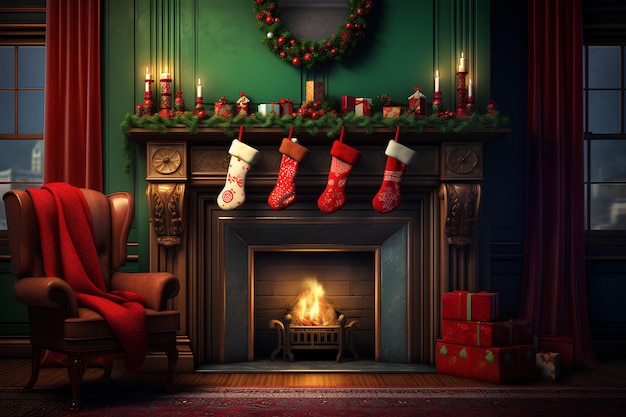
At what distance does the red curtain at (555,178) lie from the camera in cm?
439

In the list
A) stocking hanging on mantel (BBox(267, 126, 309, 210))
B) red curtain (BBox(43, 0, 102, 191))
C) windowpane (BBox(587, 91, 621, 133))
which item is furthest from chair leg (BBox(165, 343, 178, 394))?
windowpane (BBox(587, 91, 621, 133))

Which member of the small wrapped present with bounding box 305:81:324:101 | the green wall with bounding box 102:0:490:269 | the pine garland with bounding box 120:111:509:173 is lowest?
the pine garland with bounding box 120:111:509:173

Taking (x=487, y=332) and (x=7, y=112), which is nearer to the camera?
(x=487, y=332)

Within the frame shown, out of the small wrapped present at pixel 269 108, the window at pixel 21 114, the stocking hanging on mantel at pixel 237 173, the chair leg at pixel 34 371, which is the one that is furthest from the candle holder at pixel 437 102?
the window at pixel 21 114

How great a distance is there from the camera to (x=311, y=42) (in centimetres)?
422

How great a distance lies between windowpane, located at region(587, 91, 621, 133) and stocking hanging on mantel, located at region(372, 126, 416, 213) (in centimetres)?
181

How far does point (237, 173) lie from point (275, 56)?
851 millimetres

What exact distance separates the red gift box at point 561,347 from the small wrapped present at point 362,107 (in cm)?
178

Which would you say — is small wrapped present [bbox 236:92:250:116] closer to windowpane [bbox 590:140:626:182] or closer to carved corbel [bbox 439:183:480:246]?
carved corbel [bbox 439:183:480:246]

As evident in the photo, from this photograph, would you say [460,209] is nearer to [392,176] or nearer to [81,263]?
[392,176]

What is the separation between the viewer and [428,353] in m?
4.20

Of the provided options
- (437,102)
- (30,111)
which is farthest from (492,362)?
(30,111)

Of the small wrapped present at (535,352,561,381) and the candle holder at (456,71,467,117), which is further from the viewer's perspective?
the candle holder at (456,71,467,117)

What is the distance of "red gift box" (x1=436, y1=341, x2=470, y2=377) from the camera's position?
3865mm
